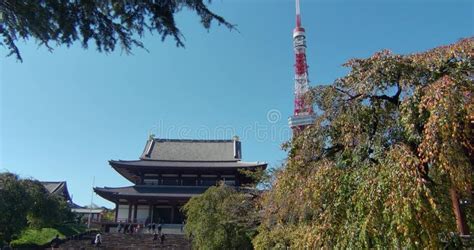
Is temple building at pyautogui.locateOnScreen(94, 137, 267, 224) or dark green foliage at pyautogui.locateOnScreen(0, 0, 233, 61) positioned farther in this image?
temple building at pyautogui.locateOnScreen(94, 137, 267, 224)

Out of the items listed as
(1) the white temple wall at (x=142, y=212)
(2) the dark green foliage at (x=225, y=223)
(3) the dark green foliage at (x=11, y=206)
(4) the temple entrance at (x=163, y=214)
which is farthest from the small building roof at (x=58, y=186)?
(2) the dark green foliage at (x=225, y=223)

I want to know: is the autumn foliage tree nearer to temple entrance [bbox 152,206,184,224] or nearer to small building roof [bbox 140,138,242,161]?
temple entrance [bbox 152,206,184,224]

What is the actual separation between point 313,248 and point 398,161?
158 cm

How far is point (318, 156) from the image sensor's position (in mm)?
6020

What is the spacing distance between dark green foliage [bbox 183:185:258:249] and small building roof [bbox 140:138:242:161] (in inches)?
544

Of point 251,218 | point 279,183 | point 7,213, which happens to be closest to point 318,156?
point 279,183

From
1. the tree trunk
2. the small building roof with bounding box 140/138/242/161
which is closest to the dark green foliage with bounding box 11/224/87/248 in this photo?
the small building roof with bounding box 140/138/242/161

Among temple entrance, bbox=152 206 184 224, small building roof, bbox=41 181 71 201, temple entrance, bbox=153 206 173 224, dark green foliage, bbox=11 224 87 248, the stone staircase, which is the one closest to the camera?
the stone staircase

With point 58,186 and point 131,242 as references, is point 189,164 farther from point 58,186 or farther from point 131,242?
point 58,186

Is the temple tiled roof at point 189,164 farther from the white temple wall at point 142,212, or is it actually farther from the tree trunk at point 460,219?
the tree trunk at point 460,219

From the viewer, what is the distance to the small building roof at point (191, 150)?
3076 cm

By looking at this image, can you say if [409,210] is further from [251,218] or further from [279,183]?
[251,218]

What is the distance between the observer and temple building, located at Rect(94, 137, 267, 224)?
26.6 meters

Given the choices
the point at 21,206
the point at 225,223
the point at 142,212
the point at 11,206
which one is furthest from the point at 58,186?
the point at 225,223
